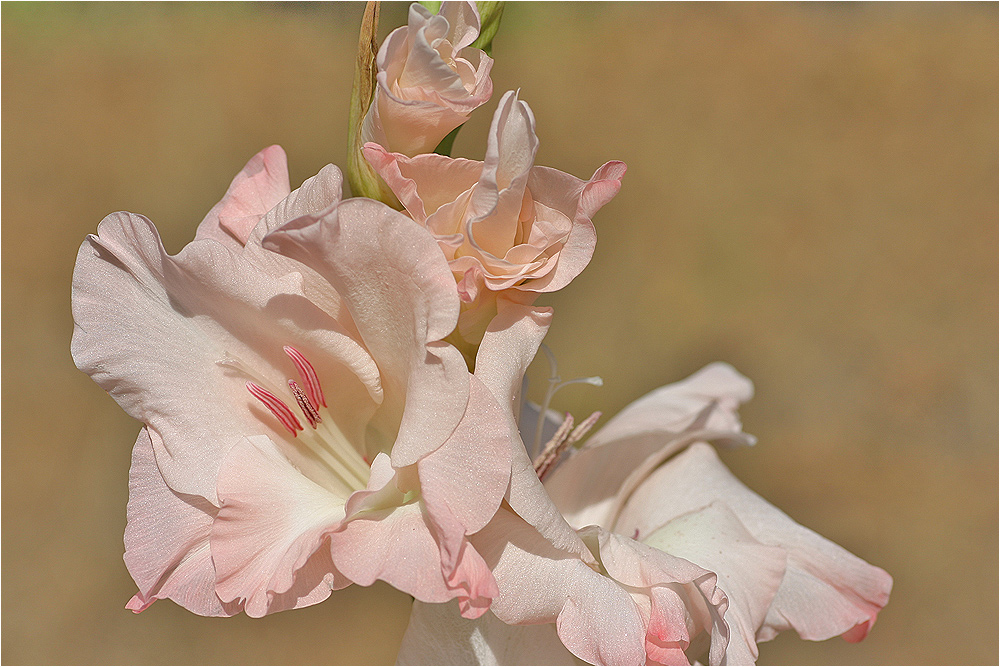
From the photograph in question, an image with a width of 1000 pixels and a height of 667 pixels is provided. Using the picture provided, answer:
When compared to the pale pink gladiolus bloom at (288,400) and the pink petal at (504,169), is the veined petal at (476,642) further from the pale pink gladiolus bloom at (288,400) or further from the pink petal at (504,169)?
the pink petal at (504,169)

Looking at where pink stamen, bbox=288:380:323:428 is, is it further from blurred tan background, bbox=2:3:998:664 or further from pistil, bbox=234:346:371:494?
blurred tan background, bbox=2:3:998:664

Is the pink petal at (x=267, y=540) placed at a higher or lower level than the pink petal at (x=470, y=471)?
lower

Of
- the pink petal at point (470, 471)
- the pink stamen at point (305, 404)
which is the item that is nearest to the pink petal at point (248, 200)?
the pink stamen at point (305, 404)

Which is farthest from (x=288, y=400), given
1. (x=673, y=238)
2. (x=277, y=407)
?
(x=673, y=238)

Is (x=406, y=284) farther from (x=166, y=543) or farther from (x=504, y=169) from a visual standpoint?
(x=166, y=543)

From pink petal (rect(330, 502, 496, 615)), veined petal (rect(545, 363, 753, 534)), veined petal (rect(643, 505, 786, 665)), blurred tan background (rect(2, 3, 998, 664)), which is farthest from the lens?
blurred tan background (rect(2, 3, 998, 664))

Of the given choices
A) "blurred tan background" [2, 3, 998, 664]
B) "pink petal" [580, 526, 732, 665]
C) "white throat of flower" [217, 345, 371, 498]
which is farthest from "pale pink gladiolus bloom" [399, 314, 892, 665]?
"blurred tan background" [2, 3, 998, 664]

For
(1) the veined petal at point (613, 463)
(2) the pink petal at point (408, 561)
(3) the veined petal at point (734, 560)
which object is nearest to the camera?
(2) the pink petal at point (408, 561)
